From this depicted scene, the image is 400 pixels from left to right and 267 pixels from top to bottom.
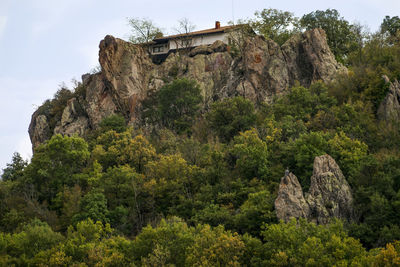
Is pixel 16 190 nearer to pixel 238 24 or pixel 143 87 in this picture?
pixel 143 87

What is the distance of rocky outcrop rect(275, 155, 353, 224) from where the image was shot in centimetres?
4612

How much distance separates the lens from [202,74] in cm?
7906

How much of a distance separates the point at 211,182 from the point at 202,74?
2686cm

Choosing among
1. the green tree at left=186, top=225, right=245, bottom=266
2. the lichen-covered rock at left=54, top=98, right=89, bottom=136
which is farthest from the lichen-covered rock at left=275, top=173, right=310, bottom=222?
the lichen-covered rock at left=54, top=98, right=89, bottom=136

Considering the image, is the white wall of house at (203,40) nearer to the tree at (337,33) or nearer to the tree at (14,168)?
the tree at (337,33)

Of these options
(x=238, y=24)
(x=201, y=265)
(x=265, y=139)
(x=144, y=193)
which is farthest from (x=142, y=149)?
(x=238, y=24)

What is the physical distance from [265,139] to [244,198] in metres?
9.35

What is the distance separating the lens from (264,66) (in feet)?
243

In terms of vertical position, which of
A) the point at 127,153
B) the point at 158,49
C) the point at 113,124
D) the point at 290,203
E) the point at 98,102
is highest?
the point at 158,49

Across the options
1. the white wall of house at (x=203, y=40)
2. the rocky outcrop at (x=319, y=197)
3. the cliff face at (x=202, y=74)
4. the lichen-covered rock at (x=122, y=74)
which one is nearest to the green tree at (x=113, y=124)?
the cliff face at (x=202, y=74)

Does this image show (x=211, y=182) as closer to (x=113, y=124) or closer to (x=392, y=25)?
(x=113, y=124)

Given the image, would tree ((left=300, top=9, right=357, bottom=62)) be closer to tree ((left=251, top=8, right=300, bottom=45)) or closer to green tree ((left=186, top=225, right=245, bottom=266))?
tree ((left=251, top=8, right=300, bottom=45))

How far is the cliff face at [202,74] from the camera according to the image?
73.4 meters

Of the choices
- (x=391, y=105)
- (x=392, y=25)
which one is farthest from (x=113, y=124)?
(x=392, y=25)
